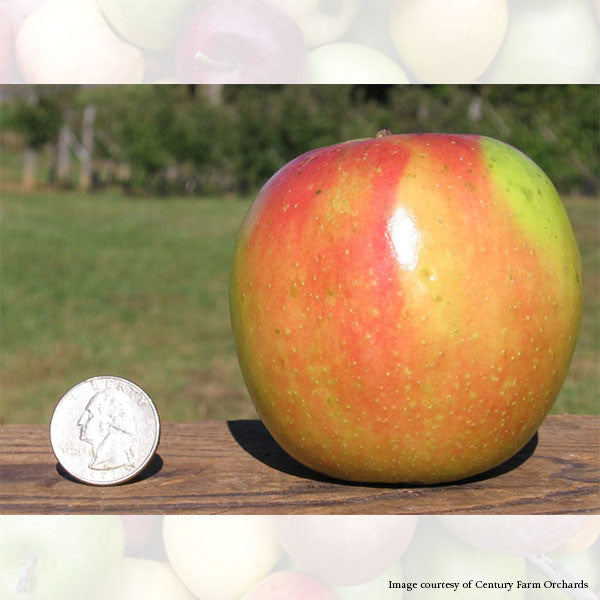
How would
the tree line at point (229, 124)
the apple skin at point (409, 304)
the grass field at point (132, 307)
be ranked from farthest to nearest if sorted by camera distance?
the tree line at point (229, 124)
the grass field at point (132, 307)
the apple skin at point (409, 304)

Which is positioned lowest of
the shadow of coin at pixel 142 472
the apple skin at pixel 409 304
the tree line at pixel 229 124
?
the shadow of coin at pixel 142 472

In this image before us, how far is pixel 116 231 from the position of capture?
7.89 meters

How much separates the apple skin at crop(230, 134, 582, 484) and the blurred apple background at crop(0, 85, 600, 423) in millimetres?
2211

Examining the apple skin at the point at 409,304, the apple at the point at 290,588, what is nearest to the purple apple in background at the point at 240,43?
the apple skin at the point at 409,304

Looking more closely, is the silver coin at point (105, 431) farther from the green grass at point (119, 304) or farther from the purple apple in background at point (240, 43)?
the green grass at point (119, 304)

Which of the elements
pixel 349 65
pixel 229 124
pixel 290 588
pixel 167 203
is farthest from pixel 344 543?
pixel 229 124

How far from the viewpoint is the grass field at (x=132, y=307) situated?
13.9 ft

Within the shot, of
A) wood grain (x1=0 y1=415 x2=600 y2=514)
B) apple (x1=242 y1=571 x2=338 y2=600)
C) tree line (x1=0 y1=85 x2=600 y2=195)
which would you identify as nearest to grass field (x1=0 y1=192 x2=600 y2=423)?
tree line (x1=0 y1=85 x2=600 y2=195)

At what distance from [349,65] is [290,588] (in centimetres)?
112

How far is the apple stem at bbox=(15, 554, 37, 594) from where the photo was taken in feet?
5.05

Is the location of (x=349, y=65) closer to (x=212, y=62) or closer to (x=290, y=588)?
(x=212, y=62)

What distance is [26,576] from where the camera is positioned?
1.55m

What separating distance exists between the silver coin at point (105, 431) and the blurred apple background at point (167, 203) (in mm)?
2134

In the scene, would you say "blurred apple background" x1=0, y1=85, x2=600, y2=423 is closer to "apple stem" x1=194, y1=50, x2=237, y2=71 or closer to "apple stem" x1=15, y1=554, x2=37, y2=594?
"apple stem" x1=194, y1=50, x2=237, y2=71
